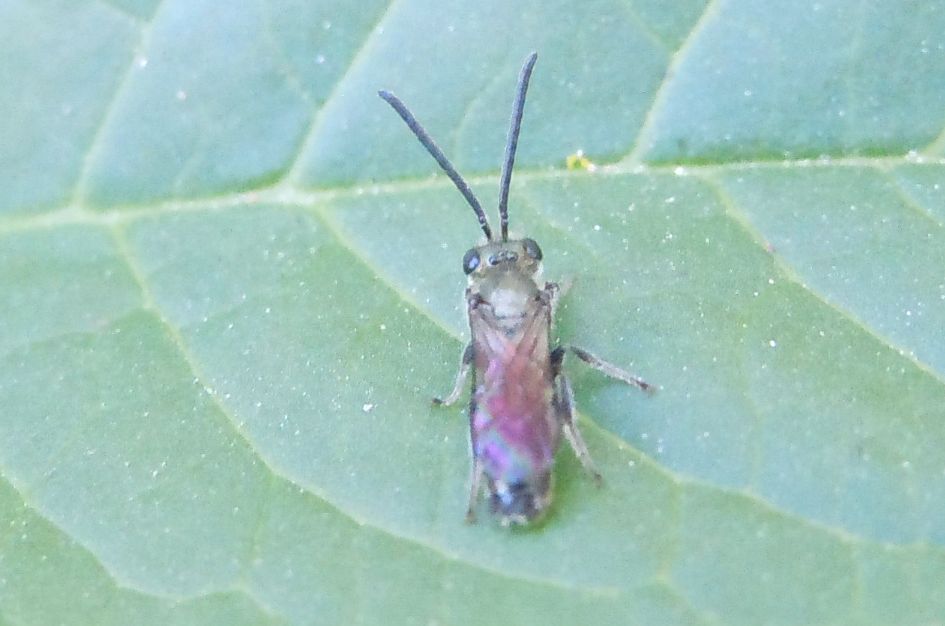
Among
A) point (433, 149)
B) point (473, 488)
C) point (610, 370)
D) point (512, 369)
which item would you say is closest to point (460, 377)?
point (512, 369)

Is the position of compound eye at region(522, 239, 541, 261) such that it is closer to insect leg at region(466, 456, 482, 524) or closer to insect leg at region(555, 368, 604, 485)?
insect leg at region(555, 368, 604, 485)

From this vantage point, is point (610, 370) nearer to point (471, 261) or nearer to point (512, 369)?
point (512, 369)

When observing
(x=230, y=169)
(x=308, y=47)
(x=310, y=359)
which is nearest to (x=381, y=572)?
(x=310, y=359)

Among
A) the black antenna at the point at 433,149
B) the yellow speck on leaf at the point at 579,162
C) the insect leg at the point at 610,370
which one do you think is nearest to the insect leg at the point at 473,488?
the insect leg at the point at 610,370

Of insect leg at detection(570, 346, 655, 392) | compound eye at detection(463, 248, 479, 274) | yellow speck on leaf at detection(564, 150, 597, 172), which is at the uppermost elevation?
yellow speck on leaf at detection(564, 150, 597, 172)

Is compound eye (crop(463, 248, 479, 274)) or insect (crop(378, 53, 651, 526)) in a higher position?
compound eye (crop(463, 248, 479, 274))

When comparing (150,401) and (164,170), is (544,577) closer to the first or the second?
(150,401)

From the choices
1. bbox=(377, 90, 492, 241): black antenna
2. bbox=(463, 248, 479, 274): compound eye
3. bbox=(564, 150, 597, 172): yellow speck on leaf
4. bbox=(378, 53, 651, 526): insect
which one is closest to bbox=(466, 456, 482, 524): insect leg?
bbox=(378, 53, 651, 526): insect
